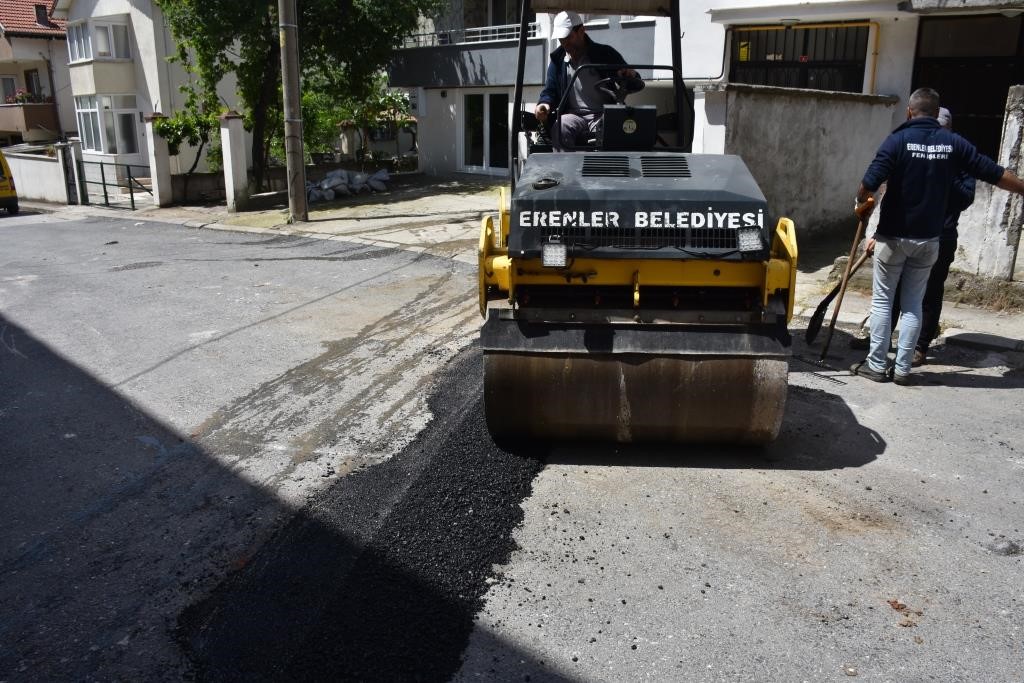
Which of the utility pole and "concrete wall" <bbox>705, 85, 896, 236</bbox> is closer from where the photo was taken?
"concrete wall" <bbox>705, 85, 896, 236</bbox>

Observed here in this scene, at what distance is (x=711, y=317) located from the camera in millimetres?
4691

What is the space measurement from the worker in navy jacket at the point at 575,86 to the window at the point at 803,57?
9529 millimetres

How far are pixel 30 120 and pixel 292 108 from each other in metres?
25.5

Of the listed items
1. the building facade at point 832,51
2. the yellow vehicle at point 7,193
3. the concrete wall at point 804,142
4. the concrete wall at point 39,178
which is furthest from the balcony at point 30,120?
the concrete wall at point 804,142

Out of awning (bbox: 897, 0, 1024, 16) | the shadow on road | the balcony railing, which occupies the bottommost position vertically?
the shadow on road

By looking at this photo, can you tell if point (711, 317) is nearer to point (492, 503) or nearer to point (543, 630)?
point (492, 503)

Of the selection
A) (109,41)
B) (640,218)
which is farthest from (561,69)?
(109,41)

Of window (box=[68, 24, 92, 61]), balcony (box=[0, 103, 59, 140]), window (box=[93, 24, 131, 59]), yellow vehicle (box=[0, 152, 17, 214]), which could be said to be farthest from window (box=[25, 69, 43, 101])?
yellow vehicle (box=[0, 152, 17, 214])

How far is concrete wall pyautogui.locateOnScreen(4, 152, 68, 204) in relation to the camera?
22.0 meters

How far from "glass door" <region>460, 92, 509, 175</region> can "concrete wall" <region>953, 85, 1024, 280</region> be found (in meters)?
14.6

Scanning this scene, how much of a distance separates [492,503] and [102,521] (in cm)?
202

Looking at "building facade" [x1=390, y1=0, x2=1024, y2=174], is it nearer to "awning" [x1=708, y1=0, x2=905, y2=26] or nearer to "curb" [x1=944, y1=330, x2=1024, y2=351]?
"awning" [x1=708, y1=0, x2=905, y2=26]

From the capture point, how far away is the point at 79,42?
1137 inches

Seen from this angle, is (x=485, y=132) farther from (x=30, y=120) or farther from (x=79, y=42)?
(x=30, y=120)
